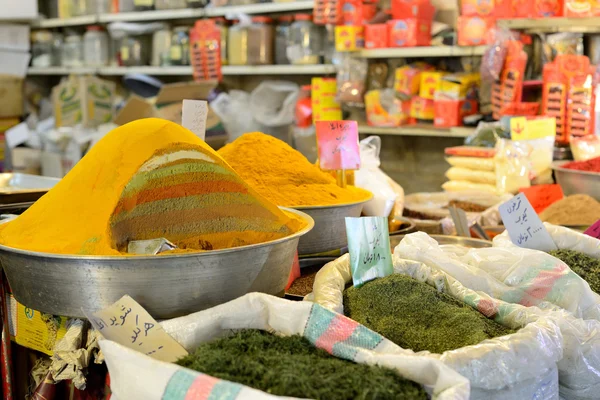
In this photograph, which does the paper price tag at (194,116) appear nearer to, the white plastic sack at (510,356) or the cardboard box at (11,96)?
the white plastic sack at (510,356)

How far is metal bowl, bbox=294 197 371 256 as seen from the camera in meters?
1.17

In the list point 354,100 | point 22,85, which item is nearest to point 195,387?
point 354,100

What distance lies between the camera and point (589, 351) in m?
0.89

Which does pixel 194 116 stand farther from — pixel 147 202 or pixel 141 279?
pixel 141 279

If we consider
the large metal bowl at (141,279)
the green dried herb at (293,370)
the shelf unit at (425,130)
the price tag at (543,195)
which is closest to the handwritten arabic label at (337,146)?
the large metal bowl at (141,279)

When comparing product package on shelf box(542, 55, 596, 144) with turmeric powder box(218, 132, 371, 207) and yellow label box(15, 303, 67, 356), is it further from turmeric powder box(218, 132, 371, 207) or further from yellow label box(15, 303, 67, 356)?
yellow label box(15, 303, 67, 356)

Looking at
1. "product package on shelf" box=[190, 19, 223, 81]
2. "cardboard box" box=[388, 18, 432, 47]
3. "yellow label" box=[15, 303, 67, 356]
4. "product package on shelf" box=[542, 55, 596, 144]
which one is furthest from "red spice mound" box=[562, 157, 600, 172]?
"product package on shelf" box=[190, 19, 223, 81]

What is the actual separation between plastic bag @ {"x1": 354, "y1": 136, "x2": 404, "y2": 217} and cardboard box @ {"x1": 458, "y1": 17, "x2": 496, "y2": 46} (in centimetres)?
106

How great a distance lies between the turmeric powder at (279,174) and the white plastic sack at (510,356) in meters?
0.28

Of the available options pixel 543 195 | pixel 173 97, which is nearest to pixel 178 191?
pixel 543 195

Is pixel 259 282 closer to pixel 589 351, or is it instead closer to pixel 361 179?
pixel 589 351

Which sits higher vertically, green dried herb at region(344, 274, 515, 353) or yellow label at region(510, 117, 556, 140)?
yellow label at region(510, 117, 556, 140)

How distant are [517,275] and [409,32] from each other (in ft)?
6.71

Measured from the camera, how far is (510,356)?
766mm
